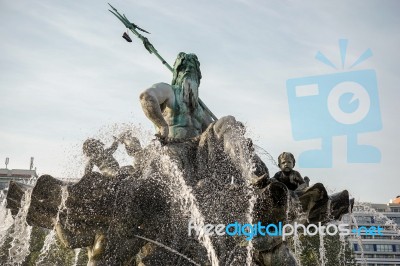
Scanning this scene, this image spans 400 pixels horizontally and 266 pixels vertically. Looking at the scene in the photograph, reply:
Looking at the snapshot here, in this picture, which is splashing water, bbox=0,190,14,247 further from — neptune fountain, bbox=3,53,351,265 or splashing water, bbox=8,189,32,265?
neptune fountain, bbox=3,53,351,265

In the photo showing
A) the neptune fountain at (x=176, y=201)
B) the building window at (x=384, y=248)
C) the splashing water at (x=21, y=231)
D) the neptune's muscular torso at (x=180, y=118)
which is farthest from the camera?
the building window at (x=384, y=248)

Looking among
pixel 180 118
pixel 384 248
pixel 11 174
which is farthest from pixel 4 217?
pixel 384 248

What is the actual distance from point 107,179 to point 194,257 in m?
1.40

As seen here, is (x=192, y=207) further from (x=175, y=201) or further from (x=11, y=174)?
(x=11, y=174)

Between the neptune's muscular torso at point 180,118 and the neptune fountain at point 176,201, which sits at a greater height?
the neptune's muscular torso at point 180,118

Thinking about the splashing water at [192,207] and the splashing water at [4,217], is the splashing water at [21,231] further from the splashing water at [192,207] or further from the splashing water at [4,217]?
the splashing water at [192,207]

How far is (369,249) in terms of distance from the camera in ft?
304

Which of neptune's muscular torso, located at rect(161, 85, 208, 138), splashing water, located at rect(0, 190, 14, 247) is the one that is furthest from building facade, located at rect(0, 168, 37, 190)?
neptune's muscular torso, located at rect(161, 85, 208, 138)

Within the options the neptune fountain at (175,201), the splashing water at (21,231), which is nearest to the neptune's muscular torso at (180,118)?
the neptune fountain at (175,201)

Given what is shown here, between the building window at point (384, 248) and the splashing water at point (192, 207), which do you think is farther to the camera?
the building window at point (384, 248)

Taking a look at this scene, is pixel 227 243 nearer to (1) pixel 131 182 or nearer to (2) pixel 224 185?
(2) pixel 224 185

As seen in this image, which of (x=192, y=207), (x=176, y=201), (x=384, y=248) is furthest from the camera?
(x=384, y=248)

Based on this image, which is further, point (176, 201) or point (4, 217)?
point (4, 217)

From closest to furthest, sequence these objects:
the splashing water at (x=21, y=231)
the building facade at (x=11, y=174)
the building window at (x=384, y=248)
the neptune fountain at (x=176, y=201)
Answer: the neptune fountain at (x=176, y=201), the splashing water at (x=21, y=231), the building facade at (x=11, y=174), the building window at (x=384, y=248)
